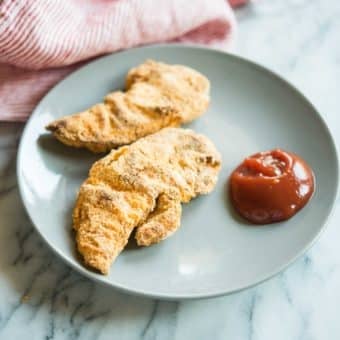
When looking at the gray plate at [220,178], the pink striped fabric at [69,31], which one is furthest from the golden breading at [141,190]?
the pink striped fabric at [69,31]

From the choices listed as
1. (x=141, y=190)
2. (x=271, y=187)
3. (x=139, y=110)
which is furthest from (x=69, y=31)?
(x=271, y=187)

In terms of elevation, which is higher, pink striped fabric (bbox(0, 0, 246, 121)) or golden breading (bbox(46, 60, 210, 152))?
pink striped fabric (bbox(0, 0, 246, 121))

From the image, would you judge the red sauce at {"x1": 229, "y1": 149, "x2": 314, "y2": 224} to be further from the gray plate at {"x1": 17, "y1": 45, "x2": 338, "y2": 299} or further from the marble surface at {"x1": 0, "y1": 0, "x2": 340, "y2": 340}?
the marble surface at {"x1": 0, "y1": 0, "x2": 340, "y2": 340}

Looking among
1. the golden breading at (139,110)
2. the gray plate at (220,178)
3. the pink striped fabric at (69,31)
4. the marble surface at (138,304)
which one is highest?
the pink striped fabric at (69,31)

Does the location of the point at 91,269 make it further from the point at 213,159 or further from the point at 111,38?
the point at 111,38

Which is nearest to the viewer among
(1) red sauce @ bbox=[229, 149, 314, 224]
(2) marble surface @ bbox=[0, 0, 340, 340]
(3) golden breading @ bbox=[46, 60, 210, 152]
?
(2) marble surface @ bbox=[0, 0, 340, 340]

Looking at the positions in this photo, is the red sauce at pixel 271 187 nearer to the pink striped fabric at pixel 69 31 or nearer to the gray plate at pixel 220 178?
the gray plate at pixel 220 178

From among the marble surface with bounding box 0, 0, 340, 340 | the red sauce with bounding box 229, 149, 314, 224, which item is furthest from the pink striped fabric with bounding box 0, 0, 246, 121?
the red sauce with bounding box 229, 149, 314, 224
